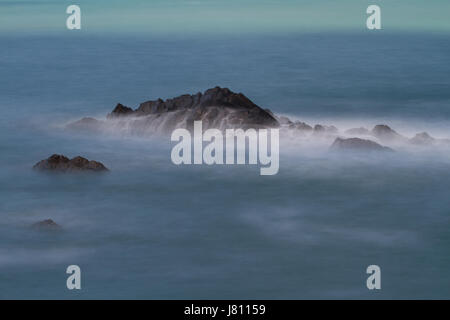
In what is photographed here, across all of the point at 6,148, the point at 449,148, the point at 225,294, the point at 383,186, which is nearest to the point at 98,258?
the point at 225,294

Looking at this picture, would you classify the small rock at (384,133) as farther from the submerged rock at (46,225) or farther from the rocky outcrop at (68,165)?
the submerged rock at (46,225)

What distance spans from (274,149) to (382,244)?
11.0 meters

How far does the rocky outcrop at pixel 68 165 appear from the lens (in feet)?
129

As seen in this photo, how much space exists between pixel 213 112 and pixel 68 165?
7062mm

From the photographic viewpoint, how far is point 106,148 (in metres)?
44.2

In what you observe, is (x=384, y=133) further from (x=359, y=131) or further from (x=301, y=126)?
(x=301, y=126)

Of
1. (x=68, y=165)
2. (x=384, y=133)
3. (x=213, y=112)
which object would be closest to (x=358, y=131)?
(x=384, y=133)

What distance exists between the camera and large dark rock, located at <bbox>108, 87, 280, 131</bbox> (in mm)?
43916

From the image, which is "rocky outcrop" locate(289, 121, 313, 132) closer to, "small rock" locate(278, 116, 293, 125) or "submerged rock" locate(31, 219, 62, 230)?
"small rock" locate(278, 116, 293, 125)

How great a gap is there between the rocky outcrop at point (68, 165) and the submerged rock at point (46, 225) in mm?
5487

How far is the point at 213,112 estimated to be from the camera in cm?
4403

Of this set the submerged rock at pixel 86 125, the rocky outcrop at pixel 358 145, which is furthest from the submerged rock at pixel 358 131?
the submerged rock at pixel 86 125

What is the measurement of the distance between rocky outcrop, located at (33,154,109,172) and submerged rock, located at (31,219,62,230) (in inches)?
216

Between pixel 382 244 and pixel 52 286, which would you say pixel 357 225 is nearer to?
pixel 382 244
